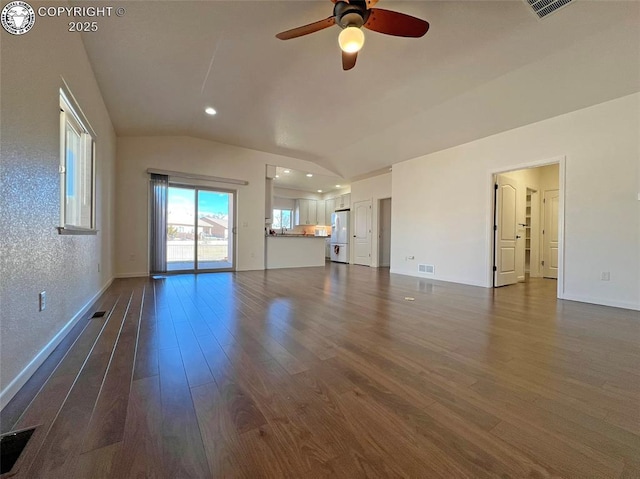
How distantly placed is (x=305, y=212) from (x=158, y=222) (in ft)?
19.3

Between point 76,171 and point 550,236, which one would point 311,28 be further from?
point 550,236

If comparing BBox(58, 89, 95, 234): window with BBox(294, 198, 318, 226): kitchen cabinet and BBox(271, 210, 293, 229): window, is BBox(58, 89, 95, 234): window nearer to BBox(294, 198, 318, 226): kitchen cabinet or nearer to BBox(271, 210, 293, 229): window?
BBox(271, 210, 293, 229): window

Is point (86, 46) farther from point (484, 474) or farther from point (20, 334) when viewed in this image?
point (484, 474)

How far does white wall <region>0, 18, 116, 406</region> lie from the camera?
4.18 ft

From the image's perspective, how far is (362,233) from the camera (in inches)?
324

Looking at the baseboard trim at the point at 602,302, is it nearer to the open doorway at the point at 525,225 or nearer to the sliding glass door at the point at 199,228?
the open doorway at the point at 525,225

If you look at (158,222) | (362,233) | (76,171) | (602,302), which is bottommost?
(602,302)

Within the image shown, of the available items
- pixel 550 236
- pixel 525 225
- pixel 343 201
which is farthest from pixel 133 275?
pixel 550 236

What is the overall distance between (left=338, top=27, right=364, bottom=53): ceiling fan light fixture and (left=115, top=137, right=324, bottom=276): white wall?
439 cm

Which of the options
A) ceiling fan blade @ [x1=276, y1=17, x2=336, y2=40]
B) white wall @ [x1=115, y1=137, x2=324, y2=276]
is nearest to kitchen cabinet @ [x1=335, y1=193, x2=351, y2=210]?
white wall @ [x1=115, y1=137, x2=324, y2=276]

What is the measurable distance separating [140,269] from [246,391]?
16.4ft

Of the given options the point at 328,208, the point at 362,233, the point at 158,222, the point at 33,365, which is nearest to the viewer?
the point at 33,365

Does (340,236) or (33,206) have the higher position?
(33,206)

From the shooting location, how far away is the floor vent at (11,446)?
0.87 metres
